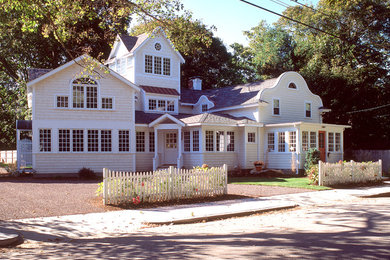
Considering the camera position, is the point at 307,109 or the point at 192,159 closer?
the point at 192,159

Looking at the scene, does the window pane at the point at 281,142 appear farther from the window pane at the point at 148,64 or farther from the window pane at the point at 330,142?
Result: the window pane at the point at 148,64

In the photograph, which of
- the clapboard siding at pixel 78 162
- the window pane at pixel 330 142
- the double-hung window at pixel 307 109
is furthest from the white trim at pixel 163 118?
the double-hung window at pixel 307 109

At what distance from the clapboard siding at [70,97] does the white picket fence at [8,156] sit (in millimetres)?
18312

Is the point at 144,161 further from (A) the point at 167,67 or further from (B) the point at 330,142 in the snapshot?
(B) the point at 330,142

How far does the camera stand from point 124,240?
Answer: 776 centimetres

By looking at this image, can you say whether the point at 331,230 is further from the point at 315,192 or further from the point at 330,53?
the point at 330,53

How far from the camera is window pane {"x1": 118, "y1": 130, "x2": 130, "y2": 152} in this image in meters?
24.2

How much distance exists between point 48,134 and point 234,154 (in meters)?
11.8

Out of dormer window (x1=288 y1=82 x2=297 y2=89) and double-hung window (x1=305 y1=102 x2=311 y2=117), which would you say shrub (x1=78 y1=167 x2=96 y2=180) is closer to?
dormer window (x1=288 y1=82 x2=297 y2=89)

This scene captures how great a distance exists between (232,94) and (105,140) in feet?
37.4

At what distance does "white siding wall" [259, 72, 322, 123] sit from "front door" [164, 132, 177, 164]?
246 inches

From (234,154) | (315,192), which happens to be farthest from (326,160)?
(315,192)

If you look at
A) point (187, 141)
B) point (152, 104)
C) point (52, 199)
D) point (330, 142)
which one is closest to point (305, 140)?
point (330, 142)

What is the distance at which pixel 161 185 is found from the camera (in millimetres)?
12914
